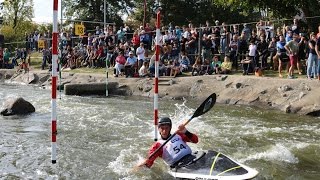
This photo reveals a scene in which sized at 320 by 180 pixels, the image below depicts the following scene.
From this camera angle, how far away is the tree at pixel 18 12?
154 ft

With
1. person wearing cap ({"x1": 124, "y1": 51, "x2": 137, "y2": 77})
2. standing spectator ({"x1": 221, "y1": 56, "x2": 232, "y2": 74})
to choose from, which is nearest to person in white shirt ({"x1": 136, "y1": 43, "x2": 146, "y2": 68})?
person wearing cap ({"x1": 124, "y1": 51, "x2": 137, "y2": 77})

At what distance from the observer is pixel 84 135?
34.1 ft

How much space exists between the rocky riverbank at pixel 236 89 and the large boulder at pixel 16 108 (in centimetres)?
505

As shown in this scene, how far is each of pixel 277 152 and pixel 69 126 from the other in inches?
206

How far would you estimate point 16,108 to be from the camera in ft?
43.4

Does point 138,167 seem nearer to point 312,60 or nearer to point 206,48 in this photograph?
point 312,60

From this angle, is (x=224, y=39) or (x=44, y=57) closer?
(x=224, y=39)

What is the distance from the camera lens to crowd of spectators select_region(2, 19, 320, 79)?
15.9m

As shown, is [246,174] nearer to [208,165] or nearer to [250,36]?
[208,165]

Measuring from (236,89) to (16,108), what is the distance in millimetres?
6829

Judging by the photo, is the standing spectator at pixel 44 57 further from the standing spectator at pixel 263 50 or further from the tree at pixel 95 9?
the tree at pixel 95 9

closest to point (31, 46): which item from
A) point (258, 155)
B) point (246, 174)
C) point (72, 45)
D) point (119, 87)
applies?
point (72, 45)

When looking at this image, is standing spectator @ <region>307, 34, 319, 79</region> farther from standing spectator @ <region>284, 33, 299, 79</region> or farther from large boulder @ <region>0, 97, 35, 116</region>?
large boulder @ <region>0, 97, 35, 116</region>

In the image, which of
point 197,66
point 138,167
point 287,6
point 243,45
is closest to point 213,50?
point 197,66
